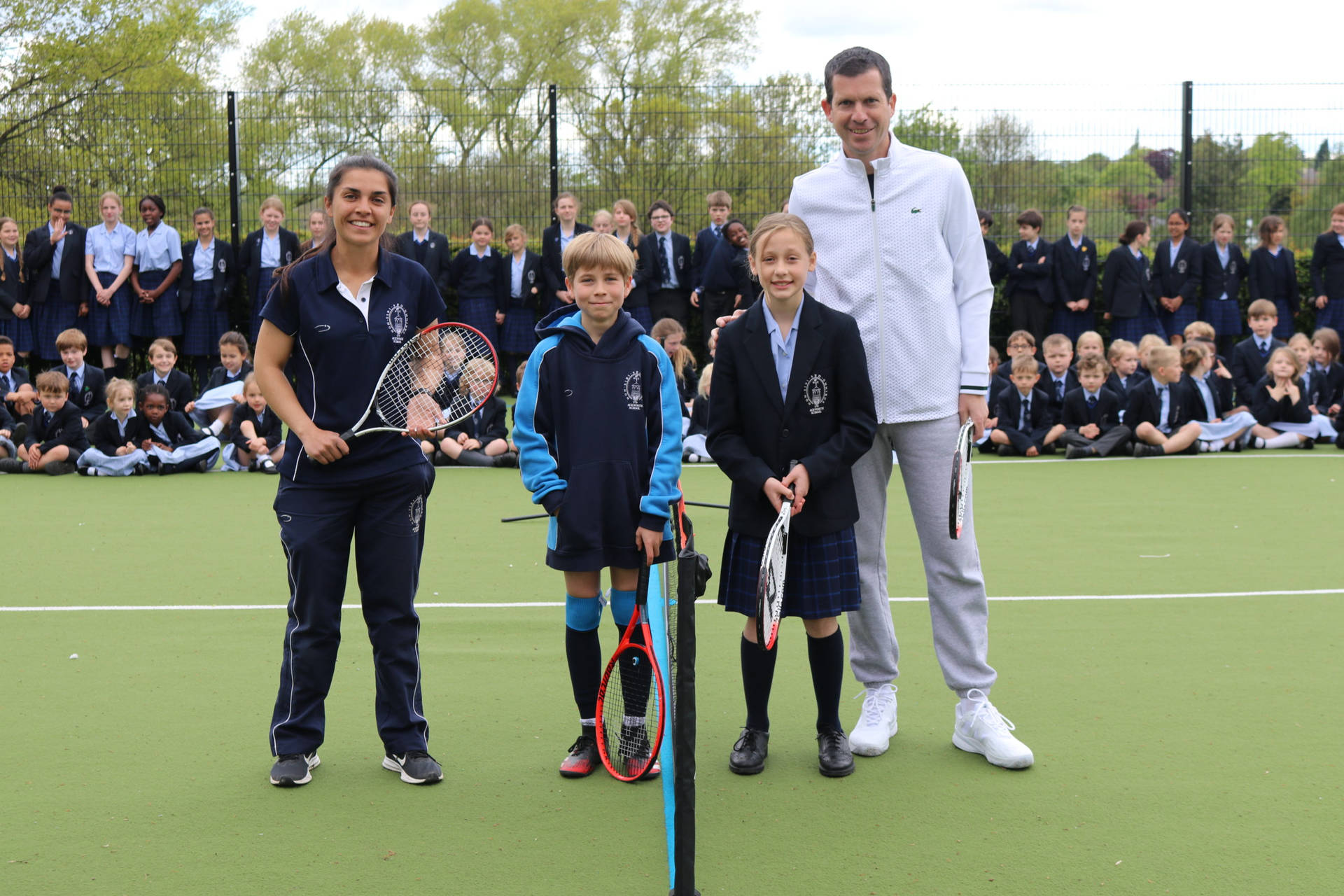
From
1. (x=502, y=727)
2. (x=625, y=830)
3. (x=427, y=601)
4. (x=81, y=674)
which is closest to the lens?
(x=625, y=830)

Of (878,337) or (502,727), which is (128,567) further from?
(878,337)

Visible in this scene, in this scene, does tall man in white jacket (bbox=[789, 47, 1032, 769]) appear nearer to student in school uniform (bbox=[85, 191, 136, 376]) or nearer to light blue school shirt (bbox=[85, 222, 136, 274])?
student in school uniform (bbox=[85, 191, 136, 376])

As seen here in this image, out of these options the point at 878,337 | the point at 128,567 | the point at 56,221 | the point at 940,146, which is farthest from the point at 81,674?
the point at 940,146

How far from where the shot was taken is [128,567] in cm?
668

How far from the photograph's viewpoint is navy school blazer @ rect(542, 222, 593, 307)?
A: 517 inches

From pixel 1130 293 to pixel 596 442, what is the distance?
11110mm

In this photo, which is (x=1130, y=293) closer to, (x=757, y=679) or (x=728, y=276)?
(x=728, y=276)

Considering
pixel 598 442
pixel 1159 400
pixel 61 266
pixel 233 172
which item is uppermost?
pixel 233 172

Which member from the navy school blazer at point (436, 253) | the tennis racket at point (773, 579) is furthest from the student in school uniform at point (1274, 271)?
the tennis racket at point (773, 579)

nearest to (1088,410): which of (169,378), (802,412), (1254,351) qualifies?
(1254,351)

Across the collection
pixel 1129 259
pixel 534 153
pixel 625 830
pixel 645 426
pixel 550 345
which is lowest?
pixel 625 830

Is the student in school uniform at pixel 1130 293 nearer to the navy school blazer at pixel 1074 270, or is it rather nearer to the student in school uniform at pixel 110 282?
the navy school blazer at pixel 1074 270

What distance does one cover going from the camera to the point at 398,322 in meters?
3.80

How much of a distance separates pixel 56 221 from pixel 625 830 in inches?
464
